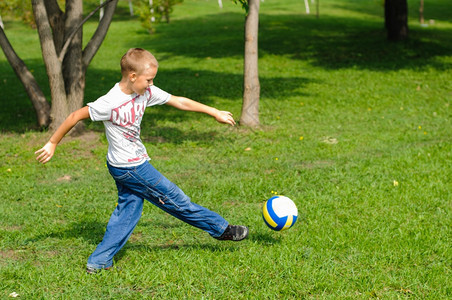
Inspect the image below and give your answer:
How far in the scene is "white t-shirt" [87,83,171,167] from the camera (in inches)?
162

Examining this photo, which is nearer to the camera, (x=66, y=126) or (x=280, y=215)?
(x=66, y=126)

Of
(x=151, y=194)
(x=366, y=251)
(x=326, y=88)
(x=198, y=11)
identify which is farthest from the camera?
(x=198, y=11)

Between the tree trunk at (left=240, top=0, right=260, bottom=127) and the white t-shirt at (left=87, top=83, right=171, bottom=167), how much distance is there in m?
5.96

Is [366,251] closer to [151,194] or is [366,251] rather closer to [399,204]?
[399,204]

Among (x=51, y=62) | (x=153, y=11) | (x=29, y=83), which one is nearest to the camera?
(x=51, y=62)

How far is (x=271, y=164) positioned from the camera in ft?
26.2

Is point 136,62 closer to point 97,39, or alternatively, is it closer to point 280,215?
point 280,215

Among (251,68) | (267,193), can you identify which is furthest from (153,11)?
(267,193)

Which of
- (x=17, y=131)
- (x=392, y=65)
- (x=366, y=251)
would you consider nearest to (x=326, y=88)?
(x=392, y=65)

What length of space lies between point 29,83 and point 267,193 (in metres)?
5.68

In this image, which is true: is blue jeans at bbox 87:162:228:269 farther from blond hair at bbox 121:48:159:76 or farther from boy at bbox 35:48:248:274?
blond hair at bbox 121:48:159:76

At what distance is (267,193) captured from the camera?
665cm

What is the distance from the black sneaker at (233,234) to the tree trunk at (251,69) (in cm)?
564

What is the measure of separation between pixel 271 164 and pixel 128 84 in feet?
13.7
